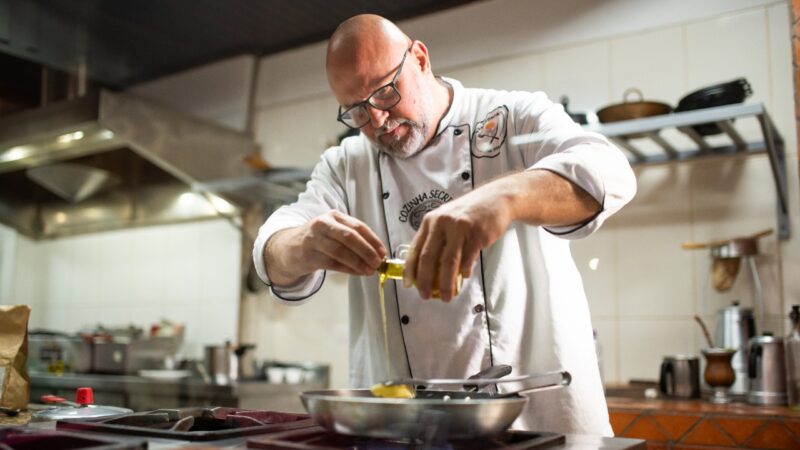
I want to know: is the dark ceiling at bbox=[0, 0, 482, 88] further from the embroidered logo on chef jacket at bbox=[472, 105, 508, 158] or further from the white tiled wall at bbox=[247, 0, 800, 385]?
the embroidered logo on chef jacket at bbox=[472, 105, 508, 158]

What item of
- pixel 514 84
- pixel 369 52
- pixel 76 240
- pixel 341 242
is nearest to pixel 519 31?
pixel 514 84

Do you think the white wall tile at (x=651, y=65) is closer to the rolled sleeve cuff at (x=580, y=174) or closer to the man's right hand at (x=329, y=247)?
the rolled sleeve cuff at (x=580, y=174)

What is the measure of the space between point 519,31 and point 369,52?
3.07 feet

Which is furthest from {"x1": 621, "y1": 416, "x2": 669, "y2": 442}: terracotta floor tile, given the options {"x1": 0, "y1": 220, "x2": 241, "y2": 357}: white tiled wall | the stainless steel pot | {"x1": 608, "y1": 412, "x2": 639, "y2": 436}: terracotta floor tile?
{"x1": 0, "y1": 220, "x2": 241, "y2": 357}: white tiled wall

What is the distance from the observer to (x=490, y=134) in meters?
1.49

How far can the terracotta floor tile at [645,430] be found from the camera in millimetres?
2090

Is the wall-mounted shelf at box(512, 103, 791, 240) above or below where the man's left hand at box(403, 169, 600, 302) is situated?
above

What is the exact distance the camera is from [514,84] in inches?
91.3

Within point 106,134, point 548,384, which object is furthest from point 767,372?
point 106,134

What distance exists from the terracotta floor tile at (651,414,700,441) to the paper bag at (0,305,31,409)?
1566 mm

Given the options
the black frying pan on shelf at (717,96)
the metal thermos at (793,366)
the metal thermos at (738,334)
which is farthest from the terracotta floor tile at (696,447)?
the black frying pan on shelf at (717,96)

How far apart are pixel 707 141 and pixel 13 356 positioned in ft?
7.13

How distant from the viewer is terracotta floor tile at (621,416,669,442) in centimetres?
209

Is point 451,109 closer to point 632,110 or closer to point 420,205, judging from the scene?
point 420,205
